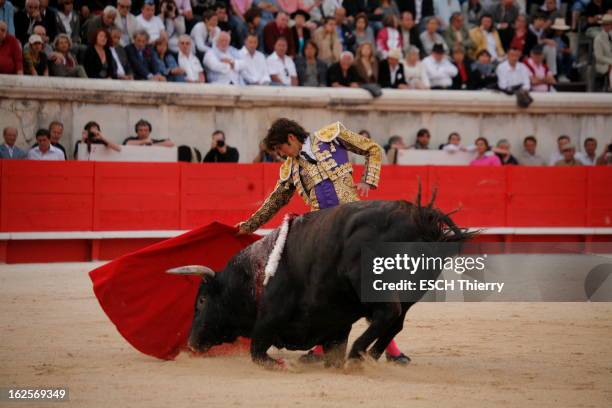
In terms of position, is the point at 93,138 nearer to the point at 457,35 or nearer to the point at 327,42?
the point at 327,42

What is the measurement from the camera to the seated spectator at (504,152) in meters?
11.5

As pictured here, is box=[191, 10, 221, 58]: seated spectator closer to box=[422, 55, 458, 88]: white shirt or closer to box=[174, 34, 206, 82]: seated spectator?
box=[174, 34, 206, 82]: seated spectator

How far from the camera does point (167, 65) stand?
10672 mm

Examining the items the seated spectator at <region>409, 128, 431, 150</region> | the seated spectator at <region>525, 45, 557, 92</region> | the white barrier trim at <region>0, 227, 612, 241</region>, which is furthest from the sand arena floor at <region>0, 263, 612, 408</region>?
A: the seated spectator at <region>525, 45, 557, 92</region>

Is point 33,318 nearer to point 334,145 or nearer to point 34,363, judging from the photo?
point 34,363

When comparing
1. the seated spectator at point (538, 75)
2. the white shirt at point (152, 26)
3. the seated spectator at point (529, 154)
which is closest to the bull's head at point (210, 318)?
the white shirt at point (152, 26)

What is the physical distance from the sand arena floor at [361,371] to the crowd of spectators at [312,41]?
3864 millimetres

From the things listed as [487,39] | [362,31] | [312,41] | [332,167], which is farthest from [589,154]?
[332,167]

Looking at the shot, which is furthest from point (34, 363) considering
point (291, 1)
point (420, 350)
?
point (291, 1)

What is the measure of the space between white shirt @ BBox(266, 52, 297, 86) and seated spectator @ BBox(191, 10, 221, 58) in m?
0.68

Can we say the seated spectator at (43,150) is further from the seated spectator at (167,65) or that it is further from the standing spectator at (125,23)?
the seated spectator at (167,65)

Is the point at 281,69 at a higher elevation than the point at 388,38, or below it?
below

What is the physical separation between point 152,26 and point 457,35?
12.3 feet

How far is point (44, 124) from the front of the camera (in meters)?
10.2
